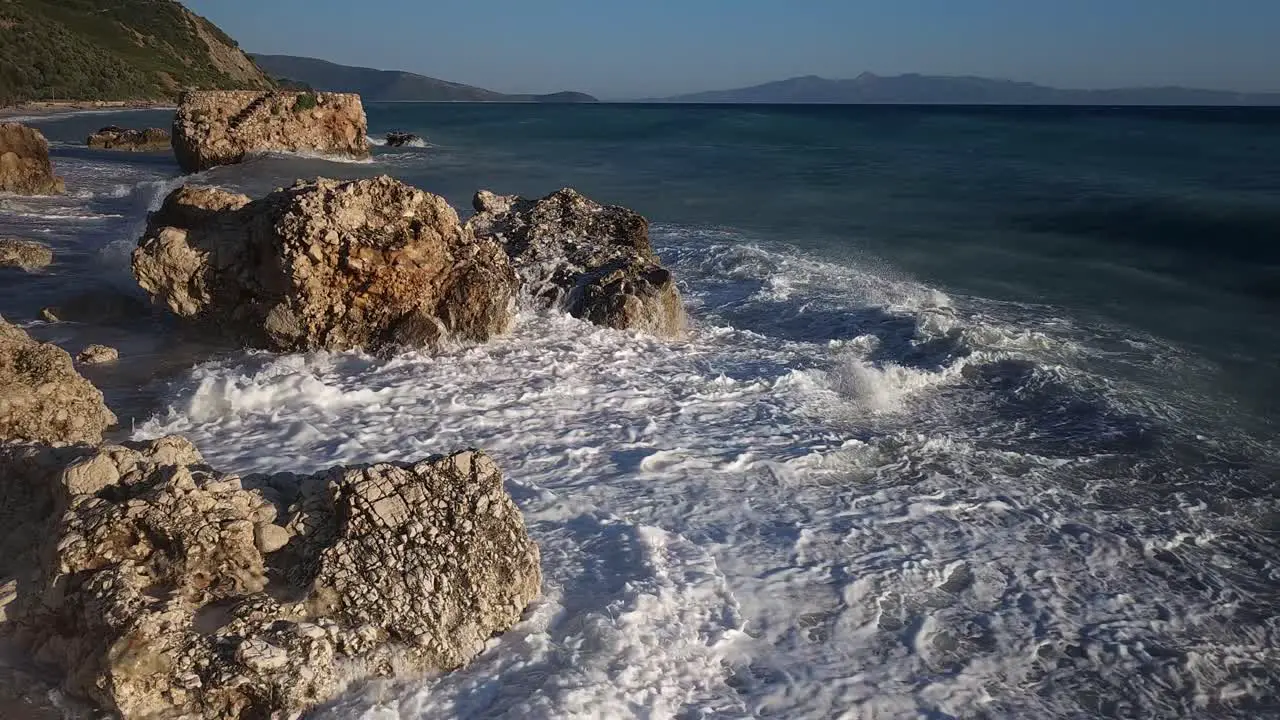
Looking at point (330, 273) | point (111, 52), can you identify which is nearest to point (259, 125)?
point (330, 273)

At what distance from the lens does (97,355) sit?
6.00 meters

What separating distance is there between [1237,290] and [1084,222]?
538 cm

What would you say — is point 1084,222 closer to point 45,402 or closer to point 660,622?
point 660,622

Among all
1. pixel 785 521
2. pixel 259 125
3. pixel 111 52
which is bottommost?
pixel 785 521

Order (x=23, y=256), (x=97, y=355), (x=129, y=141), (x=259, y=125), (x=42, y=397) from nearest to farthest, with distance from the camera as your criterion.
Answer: (x=42, y=397)
(x=97, y=355)
(x=23, y=256)
(x=259, y=125)
(x=129, y=141)

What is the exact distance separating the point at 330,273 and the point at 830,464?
392cm

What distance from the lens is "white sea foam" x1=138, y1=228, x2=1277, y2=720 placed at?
3234 mm

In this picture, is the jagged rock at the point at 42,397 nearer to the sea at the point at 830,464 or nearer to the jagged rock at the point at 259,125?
the sea at the point at 830,464

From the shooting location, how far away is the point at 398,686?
2.95 m

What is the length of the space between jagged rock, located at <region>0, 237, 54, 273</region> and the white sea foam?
395 cm

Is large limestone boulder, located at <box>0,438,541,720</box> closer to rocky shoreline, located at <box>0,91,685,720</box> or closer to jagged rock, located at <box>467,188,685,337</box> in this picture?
rocky shoreline, located at <box>0,91,685,720</box>

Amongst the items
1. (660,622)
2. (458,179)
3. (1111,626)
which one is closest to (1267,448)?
(1111,626)

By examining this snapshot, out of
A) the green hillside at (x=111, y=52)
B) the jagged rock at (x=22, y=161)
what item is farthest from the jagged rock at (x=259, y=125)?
the green hillside at (x=111, y=52)

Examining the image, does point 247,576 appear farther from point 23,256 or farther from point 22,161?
point 22,161
